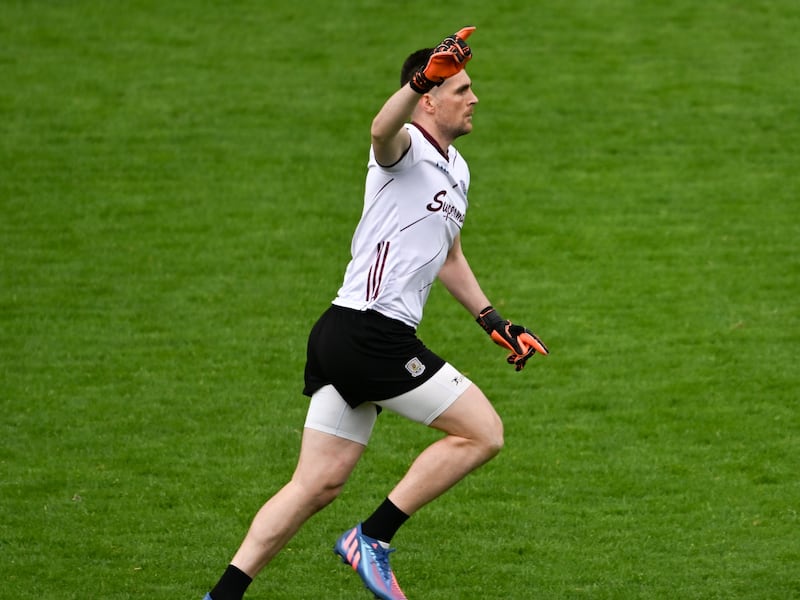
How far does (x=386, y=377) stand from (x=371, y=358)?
0.10m

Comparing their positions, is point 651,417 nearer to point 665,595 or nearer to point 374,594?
point 665,595

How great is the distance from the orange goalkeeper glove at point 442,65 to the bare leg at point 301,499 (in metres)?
1.55

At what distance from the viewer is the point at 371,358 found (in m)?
5.74

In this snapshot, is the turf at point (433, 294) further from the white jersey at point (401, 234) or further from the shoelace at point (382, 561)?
the white jersey at point (401, 234)

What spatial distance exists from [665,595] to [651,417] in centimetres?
255

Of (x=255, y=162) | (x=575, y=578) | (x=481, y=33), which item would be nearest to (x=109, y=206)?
(x=255, y=162)

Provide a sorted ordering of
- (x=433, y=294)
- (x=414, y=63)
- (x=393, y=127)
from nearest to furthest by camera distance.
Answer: (x=393, y=127), (x=414, y=63), (x=433, y=294)

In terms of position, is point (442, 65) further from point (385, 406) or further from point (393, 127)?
point (385, 406)

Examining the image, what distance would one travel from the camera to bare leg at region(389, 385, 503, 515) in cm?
574

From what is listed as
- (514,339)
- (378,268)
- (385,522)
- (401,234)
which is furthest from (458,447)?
(401,234)

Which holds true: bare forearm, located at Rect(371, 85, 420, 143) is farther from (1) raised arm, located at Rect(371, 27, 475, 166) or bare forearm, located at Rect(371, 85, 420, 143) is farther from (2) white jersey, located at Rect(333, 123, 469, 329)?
(2) white jersey, located at Rect(333, 123, 469, 329)

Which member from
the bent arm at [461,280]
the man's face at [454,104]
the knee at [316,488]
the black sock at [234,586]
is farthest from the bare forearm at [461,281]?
the black sock at [234,586]

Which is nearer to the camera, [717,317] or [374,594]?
[374,594]

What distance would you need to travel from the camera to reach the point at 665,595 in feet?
21.1
